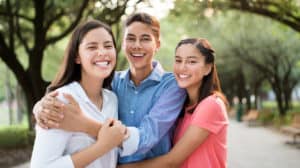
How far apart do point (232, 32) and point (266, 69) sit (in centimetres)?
379

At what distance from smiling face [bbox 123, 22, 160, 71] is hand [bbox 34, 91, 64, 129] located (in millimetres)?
732

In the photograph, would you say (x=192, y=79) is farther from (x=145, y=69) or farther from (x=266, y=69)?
(x=266, y=69)

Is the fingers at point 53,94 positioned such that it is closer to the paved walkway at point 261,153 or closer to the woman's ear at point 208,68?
the woman's ear at point 208,68

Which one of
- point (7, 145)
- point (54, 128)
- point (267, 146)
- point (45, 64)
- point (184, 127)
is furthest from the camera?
point (45, 64)

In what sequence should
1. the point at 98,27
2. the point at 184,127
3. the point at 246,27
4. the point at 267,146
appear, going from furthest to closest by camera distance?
the point at 246,27
the point at 267,146
the point at 184,127
the point at 98,27

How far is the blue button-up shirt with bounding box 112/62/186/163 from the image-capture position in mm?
2721

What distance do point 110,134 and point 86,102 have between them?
229mm

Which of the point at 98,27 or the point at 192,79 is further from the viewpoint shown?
the point at 192,79

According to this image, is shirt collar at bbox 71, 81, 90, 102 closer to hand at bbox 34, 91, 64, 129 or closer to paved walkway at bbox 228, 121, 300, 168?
hand at bbox 34, 91, 64, 129

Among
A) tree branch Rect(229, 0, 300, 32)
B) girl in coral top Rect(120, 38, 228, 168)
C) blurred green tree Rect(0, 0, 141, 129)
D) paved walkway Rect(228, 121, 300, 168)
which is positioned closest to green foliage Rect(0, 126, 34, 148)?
blurred green tree Rect(0, 0, 141, 129)

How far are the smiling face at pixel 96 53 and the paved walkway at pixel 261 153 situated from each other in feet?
33.6

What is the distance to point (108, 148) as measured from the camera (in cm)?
248

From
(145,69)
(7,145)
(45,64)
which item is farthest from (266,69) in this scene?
(145,69)

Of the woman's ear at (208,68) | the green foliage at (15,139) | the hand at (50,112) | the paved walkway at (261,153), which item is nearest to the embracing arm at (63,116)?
the hand at (50,112)
